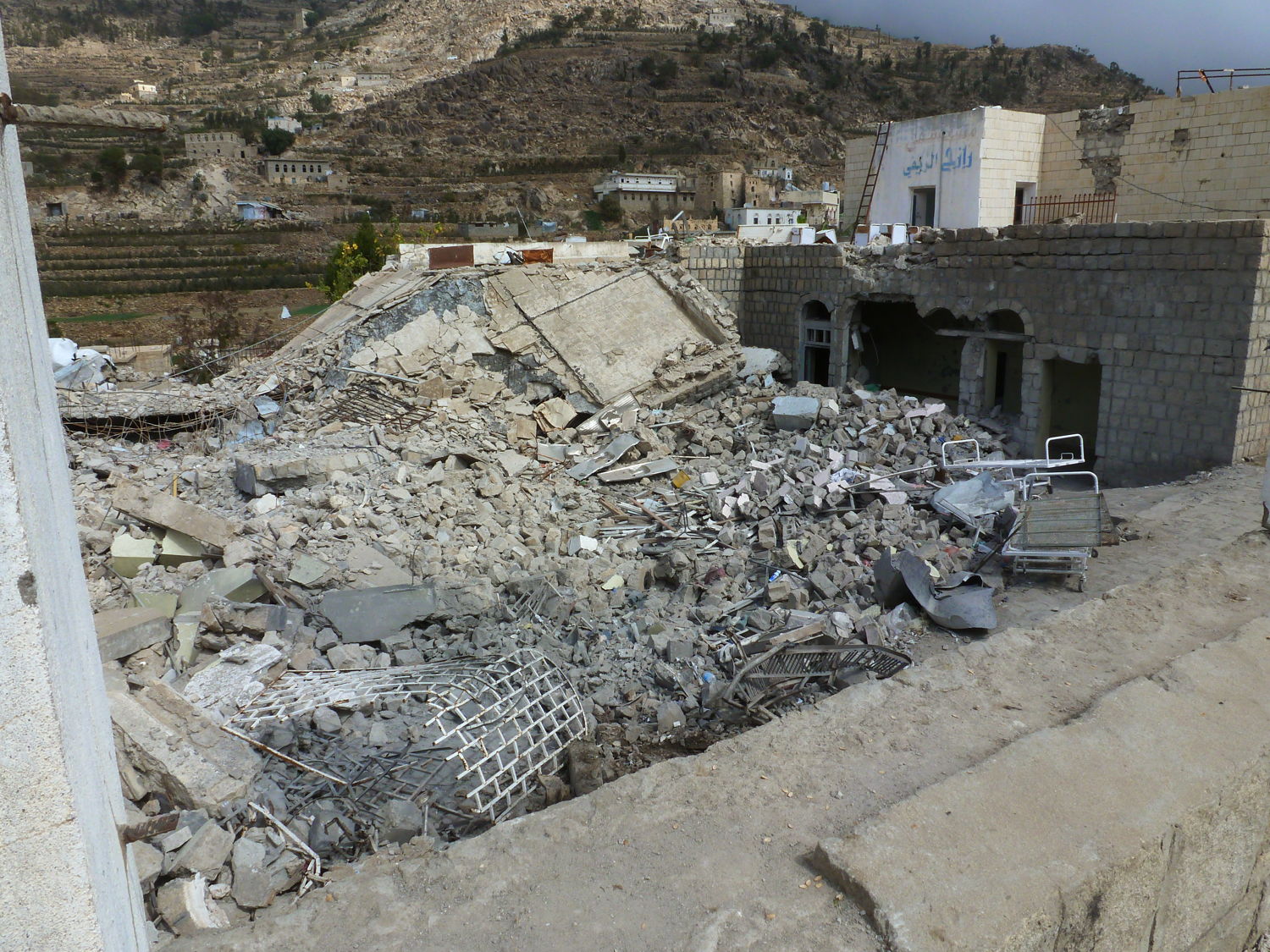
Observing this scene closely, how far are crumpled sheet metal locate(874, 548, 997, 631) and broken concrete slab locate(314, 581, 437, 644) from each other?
360cm

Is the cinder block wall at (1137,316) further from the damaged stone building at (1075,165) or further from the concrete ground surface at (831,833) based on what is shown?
the concrete ground surface at (831,833)

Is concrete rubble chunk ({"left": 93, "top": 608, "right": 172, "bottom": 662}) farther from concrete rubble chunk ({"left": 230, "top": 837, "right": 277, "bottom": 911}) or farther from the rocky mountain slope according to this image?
the rocky mountain slope

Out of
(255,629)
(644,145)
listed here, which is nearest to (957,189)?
(255,629)

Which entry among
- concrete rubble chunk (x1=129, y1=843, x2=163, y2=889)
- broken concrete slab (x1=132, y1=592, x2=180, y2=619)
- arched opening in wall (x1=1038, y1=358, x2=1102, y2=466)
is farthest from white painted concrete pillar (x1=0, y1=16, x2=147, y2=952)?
arched opening in wall (x1=1038, y1=358, x2=1102, y2=466)

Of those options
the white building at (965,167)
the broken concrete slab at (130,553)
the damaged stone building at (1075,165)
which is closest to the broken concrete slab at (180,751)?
the broken concrete slab at (130,553)

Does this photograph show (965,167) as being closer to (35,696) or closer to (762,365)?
(762,365)

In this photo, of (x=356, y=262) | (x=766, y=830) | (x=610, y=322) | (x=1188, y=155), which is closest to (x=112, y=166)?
(x=356, y=262)

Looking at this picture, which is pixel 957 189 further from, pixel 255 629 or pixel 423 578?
pixel 255 629

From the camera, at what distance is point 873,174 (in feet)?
62.0

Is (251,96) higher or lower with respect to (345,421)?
higher

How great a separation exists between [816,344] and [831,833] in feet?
37.9

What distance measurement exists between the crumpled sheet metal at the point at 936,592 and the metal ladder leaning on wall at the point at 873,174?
1317cm

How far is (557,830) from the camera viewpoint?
3.29m

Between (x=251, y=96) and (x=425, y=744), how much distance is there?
91.5 metres
